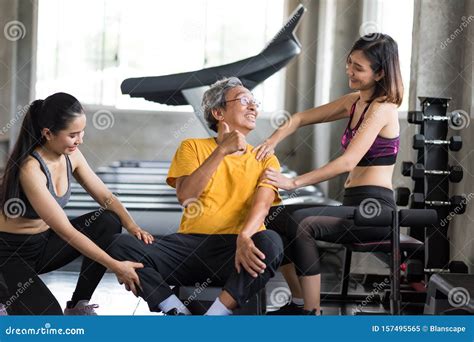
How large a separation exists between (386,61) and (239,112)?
0.59m

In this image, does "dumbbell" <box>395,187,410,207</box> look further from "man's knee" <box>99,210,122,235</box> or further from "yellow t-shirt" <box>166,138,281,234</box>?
"man's knee" <box>99,210,122,235</box>

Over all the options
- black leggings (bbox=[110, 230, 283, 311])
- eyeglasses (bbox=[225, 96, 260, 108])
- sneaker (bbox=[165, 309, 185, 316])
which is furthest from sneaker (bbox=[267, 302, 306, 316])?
eyeglasses (bbox=[225, 96, 260, 108])

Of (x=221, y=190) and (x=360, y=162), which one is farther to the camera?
(x=360, y=162)

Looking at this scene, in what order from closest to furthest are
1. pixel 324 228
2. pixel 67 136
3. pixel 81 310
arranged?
1. pixel 67 136
2. pixel 81 310
3. pixel 324 228

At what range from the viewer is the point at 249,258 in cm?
270

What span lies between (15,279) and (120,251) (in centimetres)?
35

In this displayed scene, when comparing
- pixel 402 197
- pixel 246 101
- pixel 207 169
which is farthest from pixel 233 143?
pixel 402 197

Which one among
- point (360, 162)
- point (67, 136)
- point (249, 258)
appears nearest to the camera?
point (249, 258)

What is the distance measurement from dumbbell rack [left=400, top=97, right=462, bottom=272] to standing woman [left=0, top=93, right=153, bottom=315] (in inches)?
63.6

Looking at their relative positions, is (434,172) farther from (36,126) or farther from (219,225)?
(36,126)
